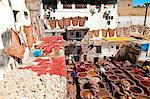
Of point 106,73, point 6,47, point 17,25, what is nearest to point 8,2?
point 17,25

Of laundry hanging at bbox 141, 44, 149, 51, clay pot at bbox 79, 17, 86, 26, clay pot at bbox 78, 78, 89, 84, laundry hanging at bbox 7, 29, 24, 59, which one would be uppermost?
clay pot at bbox 79, 17, 86, 26

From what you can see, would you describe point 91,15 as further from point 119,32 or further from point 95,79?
point 95,79

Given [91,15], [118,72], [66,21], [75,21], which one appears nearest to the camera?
[118,72]

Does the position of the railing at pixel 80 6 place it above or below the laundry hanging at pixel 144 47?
above

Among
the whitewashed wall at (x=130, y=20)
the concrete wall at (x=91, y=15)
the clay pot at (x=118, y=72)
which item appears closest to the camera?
the clay pot at (x=118, y=72)

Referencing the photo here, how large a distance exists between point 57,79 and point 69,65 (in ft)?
69.9

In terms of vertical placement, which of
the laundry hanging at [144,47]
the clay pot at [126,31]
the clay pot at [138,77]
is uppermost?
the clay pot at [126,31]

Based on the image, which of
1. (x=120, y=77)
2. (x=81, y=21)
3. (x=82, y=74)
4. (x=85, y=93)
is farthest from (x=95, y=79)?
(x=81, y=21)

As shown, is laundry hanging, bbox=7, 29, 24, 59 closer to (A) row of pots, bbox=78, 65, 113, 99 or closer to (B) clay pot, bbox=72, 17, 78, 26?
(A) row of pots, bbox=78, 65, 113, 99

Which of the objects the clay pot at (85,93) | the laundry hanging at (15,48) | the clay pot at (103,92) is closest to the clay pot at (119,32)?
the clay pot at (103,92)

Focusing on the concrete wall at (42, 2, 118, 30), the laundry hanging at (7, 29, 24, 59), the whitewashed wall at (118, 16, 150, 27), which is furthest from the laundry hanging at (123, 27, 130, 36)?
the laundry hanging at (7, 29, 24, 59)

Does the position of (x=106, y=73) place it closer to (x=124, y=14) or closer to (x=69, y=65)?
(x=69, y=65)

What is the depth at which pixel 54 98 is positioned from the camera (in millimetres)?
13672

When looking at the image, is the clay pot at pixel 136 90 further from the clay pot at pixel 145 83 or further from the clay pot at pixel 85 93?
the clay pot at pixel 85 93
